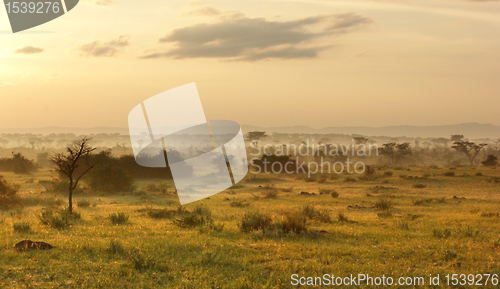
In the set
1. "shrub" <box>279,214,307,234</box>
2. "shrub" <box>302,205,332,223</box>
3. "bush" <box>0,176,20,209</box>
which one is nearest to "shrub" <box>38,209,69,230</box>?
"shrub" <box>279,214,307,234</box>

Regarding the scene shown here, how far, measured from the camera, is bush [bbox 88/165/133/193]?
30.8m

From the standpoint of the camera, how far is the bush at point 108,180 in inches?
1211

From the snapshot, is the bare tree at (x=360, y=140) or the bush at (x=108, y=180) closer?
the bush at (x=108, y=180)

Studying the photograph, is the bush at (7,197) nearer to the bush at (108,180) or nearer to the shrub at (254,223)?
the bush at (108,180)

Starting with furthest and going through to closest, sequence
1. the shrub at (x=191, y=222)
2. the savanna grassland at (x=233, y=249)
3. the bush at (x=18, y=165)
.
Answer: the bush at (x=18, y=165)
the shrub at (x=191, y=222)
the savanna grassland at (x=233, y=249)

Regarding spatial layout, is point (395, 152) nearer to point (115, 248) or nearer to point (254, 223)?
point (254, 223)

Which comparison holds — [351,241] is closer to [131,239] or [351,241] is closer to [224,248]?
[224,248]

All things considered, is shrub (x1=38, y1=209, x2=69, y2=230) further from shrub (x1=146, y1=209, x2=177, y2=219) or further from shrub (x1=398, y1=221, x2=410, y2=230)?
shrub (x1=398, y1=221, x2=410, y2=230)

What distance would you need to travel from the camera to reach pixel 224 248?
418 inches

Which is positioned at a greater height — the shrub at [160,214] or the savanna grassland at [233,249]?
the savanna grassland at [233,249]

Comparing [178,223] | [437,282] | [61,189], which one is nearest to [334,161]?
[61,189]

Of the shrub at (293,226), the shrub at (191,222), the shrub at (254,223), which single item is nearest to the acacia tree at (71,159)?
the shrub at (191,222)

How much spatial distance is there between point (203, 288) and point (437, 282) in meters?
4.74

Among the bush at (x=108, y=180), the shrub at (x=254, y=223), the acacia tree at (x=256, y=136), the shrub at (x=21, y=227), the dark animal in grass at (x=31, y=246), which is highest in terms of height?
the dark animal in grass at (x=31, y=246)
